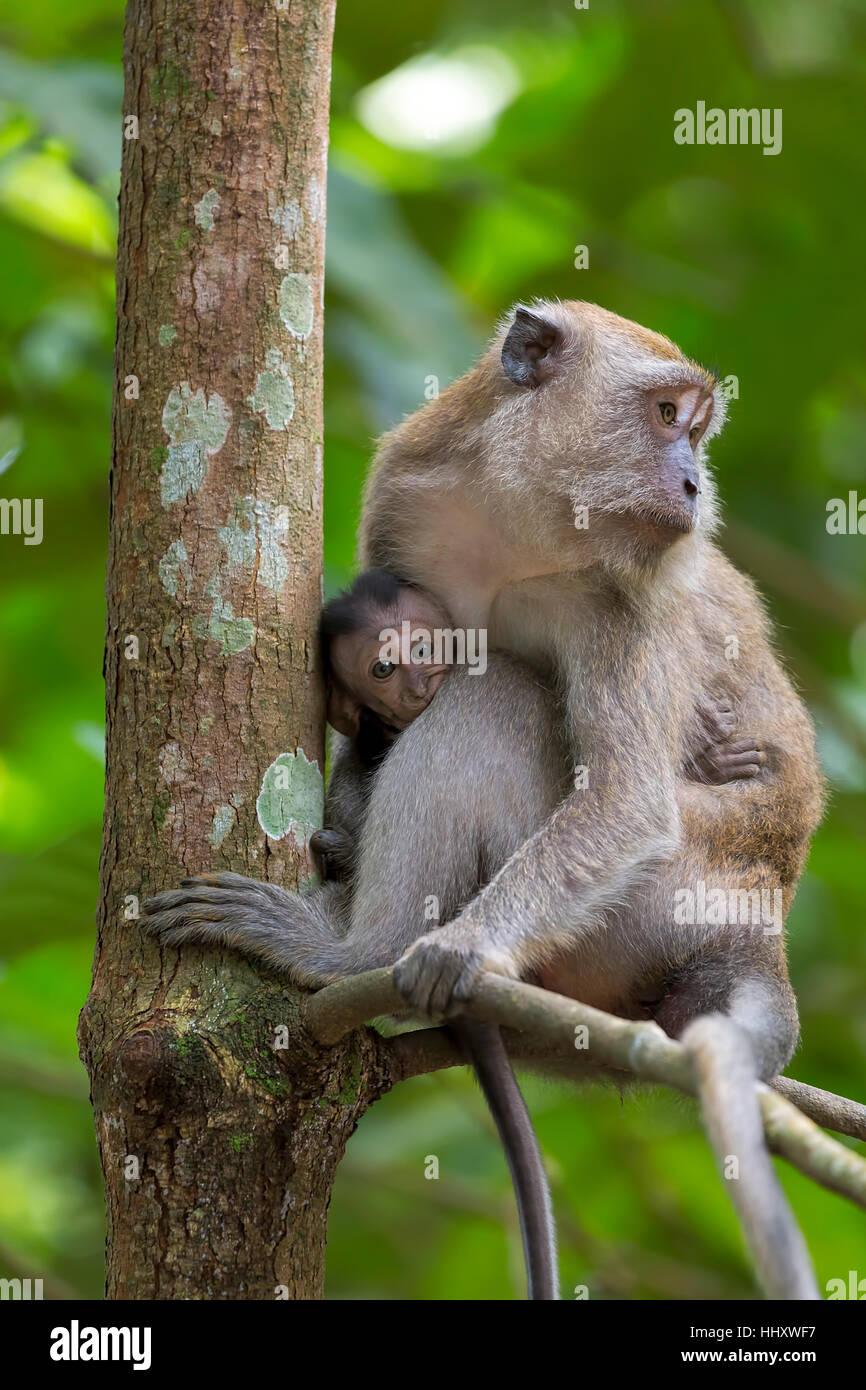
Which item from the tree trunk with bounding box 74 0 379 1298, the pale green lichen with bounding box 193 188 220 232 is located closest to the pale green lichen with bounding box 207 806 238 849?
the tree trunk with bounding box 74 0 379 1298

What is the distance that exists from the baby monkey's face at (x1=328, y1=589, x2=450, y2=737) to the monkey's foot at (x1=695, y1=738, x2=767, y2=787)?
1.12 m

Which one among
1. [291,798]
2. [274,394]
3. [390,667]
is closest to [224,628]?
[291,798]

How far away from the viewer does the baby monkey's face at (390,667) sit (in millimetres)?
5273

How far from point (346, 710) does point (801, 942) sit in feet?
12.7

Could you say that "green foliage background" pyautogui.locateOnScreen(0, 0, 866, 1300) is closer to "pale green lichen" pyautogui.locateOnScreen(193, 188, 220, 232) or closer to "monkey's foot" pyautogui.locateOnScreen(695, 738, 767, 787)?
"pale green lichen" pyautogui.locateOnScreen(193, 188, 220, 232)

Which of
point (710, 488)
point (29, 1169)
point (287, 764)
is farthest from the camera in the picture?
point (29, 1169)

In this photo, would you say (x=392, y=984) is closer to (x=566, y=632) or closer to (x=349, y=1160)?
(x=566, y=632)

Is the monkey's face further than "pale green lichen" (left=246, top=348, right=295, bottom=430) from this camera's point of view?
Yes

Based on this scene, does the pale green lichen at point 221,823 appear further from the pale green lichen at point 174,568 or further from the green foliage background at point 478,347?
the green foliage background at point 478,347

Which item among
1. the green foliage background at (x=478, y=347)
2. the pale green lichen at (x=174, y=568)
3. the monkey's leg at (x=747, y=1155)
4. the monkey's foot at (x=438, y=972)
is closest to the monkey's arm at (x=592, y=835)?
the monkey's foot at (x=438, y=972)

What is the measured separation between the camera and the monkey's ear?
5732mm

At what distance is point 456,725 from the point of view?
17.7 feet

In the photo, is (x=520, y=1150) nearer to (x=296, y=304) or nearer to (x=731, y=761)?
(x=731, y=761)

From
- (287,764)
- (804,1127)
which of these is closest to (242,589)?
(287,764)
